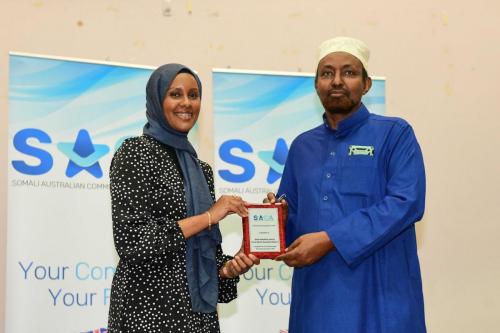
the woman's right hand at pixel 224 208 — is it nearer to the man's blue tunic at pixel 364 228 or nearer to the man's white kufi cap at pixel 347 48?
the man's blue tunic at pixel 364 228

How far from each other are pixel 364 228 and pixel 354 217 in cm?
7

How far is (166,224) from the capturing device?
305 cm

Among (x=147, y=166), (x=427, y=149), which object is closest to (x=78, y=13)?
(x=147, y=166)

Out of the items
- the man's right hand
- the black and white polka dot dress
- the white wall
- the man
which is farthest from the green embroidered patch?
the white wall

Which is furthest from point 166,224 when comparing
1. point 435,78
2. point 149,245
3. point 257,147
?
point 435,78

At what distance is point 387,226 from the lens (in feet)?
10.4

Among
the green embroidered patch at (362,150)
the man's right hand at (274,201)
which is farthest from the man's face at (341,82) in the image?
the man's right hand at (274,201)

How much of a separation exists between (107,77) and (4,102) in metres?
0.75

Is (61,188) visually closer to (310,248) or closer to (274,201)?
(274,201)

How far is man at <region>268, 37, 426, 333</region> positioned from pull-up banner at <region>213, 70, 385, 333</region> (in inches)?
61.2

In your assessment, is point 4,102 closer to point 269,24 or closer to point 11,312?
point 11,312

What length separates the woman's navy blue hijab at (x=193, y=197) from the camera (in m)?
3.11

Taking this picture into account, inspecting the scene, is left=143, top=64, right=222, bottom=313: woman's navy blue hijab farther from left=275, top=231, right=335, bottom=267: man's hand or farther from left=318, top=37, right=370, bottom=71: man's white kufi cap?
left=318, top=37, right=370, bottom=71: man's white kufi cap

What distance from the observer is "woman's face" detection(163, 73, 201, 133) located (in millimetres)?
3234
